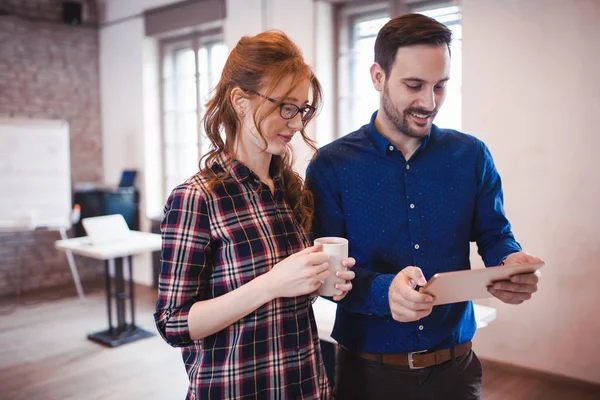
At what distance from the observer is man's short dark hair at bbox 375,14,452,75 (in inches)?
52.3

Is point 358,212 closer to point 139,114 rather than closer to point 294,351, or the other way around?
point 294,351

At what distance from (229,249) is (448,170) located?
26.2 inches

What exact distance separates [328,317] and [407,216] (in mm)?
1062

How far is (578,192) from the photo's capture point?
10.1 feet

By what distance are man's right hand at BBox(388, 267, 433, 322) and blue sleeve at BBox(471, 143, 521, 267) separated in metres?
0.36

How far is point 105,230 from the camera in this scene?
13.7 feet

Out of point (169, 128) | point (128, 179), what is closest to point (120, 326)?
point (128, 179)

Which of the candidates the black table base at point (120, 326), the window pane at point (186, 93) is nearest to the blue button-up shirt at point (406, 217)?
the black table base at point (120, 326)

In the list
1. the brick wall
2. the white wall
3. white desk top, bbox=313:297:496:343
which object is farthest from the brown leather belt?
the brick wall

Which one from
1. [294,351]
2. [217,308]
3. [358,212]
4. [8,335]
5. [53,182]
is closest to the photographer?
[217,308]

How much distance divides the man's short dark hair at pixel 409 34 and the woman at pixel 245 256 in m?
0.23

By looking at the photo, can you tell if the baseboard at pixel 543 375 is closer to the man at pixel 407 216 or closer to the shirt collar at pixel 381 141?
the man at pixel 407 216

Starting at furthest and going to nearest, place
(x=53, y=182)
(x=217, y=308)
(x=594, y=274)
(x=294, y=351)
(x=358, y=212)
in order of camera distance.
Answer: (x=53, y=182) < (x=594, y=274) < (x=358, y=212) < (x=294, y=351) < (x=217, y=308)

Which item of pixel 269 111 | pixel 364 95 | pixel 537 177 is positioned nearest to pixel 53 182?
pixel 364 95
